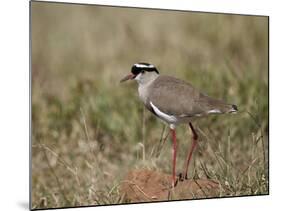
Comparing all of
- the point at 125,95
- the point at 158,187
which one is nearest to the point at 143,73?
the point at 125,95

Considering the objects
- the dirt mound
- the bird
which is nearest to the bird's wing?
the bird

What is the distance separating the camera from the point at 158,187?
165 inches

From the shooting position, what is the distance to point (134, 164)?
4.30 m

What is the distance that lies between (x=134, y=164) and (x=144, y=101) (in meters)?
0.36

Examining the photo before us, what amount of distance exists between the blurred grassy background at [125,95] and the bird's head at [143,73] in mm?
54

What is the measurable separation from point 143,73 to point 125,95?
0.17m

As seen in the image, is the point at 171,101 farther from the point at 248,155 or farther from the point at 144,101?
the point at 248,155

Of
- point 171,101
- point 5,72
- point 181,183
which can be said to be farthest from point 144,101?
point 5,72

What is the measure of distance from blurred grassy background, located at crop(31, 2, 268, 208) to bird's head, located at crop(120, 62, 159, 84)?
5cm

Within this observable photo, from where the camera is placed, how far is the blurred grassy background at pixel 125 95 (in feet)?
13.6

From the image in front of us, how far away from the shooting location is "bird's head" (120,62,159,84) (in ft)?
13.8

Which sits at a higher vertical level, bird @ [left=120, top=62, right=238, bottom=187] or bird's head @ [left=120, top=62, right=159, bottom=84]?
bird's head @ [left=120, top=62, right=159, bottom=84]

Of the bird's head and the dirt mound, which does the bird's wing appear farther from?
the dirt mound

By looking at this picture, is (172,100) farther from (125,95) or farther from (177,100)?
(125,95)
